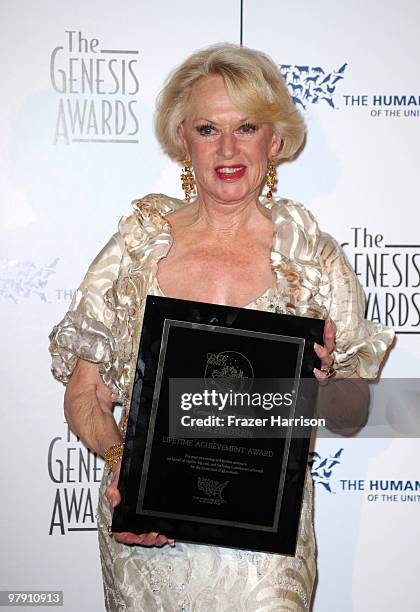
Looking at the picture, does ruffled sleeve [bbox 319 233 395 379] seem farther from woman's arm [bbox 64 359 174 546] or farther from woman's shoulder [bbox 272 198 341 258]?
woman's arm [bbox 64 359 174 546]

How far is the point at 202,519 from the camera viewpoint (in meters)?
1.60

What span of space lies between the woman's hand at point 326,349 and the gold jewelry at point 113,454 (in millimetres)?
460

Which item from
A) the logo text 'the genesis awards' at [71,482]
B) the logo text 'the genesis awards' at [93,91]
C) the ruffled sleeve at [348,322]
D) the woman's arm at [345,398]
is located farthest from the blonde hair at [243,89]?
the logo text 'the genesis awards' at [71,482]

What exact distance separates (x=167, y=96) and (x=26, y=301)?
2.65 feet

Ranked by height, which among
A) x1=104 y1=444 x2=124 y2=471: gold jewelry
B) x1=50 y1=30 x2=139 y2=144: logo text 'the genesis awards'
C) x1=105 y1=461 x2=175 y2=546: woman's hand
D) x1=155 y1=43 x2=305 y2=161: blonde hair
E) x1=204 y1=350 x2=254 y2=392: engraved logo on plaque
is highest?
x1=50 y1=30 x2=139 y2=144: logo text 'the genesis awards'

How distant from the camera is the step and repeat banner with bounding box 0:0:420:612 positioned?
2326 mm

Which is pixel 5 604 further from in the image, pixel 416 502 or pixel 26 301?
pixel 416 502

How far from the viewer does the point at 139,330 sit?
5.90ft

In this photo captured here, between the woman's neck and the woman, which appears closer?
the woman

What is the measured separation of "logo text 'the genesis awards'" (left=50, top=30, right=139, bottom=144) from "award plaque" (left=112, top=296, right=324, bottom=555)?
94 centimetres

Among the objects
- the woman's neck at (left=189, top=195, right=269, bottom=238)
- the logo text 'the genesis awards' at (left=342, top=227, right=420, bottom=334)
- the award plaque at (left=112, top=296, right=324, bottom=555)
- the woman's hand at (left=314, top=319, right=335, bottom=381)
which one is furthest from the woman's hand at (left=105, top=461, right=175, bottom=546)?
the logo text 'the genesis awards' at (left=342, top=227, right=420, bottom=334)

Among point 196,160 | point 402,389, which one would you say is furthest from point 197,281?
point 402,389

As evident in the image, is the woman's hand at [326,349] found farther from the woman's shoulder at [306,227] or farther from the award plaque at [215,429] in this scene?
the woman's shoulder at [306,227]

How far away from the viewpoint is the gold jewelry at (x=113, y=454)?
1736 mm
